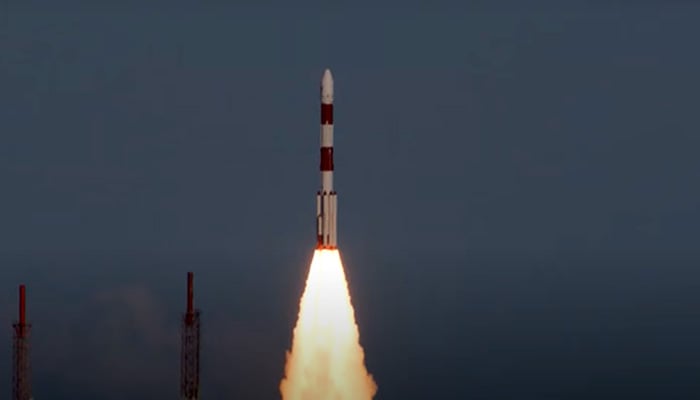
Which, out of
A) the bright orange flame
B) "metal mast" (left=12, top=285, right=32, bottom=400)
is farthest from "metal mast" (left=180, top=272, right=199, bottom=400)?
the bright orange flame

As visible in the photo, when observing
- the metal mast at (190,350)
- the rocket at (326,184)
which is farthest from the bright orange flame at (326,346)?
the metal mast at (190,350)

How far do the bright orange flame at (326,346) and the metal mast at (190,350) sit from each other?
24891 mm

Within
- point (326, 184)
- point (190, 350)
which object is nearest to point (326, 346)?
point (326, 184)

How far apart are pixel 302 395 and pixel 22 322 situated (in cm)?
2802

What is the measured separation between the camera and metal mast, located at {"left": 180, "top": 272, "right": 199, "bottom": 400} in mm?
127812

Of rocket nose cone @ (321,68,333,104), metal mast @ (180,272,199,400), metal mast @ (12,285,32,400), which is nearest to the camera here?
rocket nose cone @ (321,68,333,104)

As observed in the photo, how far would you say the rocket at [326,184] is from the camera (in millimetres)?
98438

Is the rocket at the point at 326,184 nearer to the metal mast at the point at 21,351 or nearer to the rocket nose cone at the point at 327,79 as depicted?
the rocket nose cone at the point at 327,79

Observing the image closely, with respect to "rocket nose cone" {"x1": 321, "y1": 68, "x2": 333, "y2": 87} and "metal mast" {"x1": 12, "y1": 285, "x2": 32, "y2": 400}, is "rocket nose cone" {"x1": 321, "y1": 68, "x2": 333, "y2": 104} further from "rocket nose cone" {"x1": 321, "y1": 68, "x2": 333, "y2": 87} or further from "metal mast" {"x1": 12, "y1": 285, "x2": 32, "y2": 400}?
"metal mast" {"x1": 12, "y1": 285, "x2": 32, "y2": 400}

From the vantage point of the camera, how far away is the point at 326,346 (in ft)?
337

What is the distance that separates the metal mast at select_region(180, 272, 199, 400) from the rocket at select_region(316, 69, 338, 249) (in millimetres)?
29032

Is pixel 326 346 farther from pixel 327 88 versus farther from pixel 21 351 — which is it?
pixel 21 351

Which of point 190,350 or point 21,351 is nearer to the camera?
point 21,351

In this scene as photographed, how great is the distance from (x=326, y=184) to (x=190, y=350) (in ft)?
105
